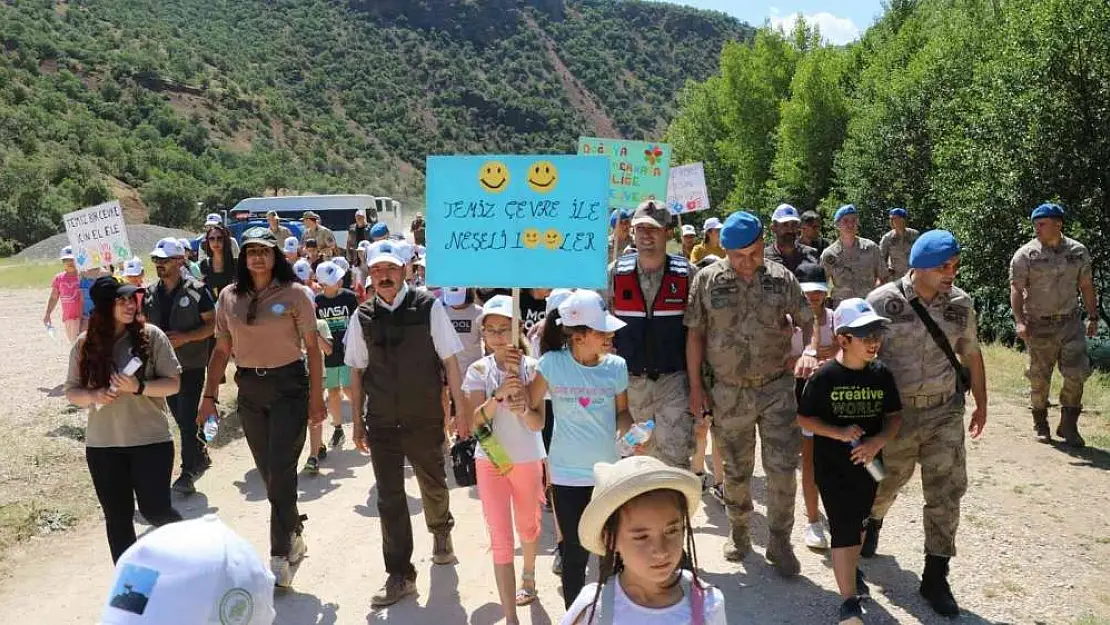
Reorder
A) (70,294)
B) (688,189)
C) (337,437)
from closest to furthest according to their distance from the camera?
(337,437)
(70,294)
(688,189)

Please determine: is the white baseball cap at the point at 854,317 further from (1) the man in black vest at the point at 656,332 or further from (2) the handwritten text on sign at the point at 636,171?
(2) the handwritten text on sign at the point at 636,171

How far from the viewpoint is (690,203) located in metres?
12.6

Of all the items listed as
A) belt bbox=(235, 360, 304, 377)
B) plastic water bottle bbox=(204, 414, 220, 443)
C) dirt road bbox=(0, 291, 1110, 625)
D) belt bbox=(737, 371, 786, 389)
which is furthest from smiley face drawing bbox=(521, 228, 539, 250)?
plastic water bottle bbox=(204, 414, 220, 443)

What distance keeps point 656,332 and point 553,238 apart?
3.75ft

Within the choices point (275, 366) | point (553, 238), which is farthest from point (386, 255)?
point (275, 366)

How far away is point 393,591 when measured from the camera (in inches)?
205

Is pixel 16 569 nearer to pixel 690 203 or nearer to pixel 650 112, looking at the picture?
pixel 690 203

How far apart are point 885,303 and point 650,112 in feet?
373

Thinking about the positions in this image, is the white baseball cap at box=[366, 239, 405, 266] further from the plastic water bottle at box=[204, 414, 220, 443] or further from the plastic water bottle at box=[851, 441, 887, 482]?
the plastic water bottle at box=[851, 441, 887, 482]

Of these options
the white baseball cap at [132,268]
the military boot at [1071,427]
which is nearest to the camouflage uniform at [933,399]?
the military boot at [1071,427]

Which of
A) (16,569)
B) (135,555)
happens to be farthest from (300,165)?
(135,555)

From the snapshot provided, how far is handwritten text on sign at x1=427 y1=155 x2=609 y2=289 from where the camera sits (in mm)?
4746

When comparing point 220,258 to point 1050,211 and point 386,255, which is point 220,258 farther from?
point 1050,211

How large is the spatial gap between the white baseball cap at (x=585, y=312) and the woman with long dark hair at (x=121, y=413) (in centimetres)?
233
